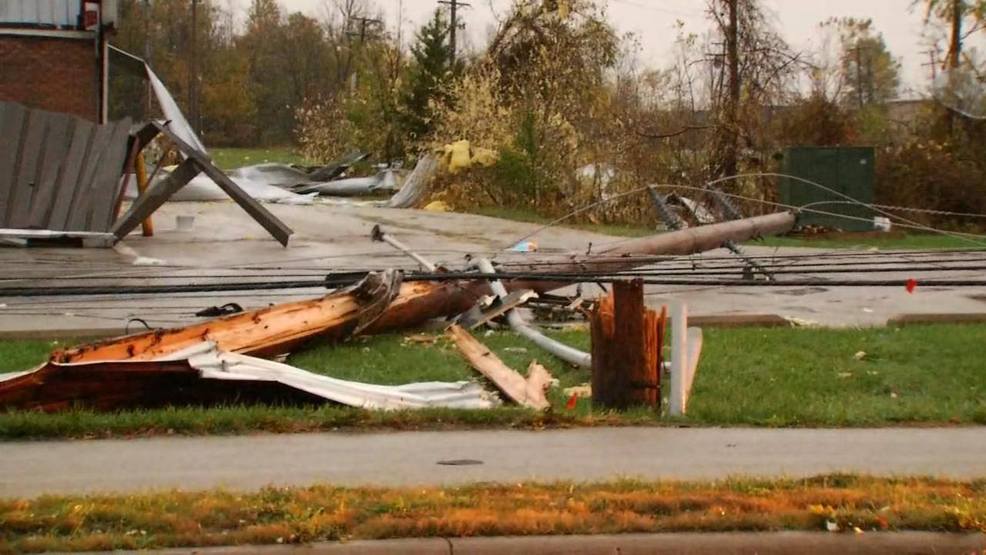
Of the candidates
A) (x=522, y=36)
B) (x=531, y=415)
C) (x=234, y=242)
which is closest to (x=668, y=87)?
(x=522, y=36)

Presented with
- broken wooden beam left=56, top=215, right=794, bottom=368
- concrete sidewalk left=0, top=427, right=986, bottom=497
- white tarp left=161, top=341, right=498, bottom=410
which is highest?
broken wooden beam left=56, top=215, right=794, bottom=368

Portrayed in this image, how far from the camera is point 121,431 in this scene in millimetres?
8844

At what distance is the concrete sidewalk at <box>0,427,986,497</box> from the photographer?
754cm

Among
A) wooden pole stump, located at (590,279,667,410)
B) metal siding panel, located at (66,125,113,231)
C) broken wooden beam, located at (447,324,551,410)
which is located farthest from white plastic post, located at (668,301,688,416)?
metal siding panel, located at (66,125,113,231)

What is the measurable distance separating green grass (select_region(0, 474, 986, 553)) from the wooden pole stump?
2.63 m

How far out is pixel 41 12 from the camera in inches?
902

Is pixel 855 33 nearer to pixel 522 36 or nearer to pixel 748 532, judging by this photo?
pixel 522 36

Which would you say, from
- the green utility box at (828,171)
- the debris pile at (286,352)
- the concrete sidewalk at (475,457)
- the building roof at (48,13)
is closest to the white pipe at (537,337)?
the debris pile at (286,352)

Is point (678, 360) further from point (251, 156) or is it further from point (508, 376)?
point (251, 156)

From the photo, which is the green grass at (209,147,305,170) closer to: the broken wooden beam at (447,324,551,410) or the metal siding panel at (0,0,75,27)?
the metal siding panel at (0,0,75,27)

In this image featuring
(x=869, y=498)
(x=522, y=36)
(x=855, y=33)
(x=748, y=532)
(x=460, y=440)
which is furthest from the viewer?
(x=855, y=33)

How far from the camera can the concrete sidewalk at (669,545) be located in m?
5.81

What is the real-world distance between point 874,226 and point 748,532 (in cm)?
2524

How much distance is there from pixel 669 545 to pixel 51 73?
20.1 metres
